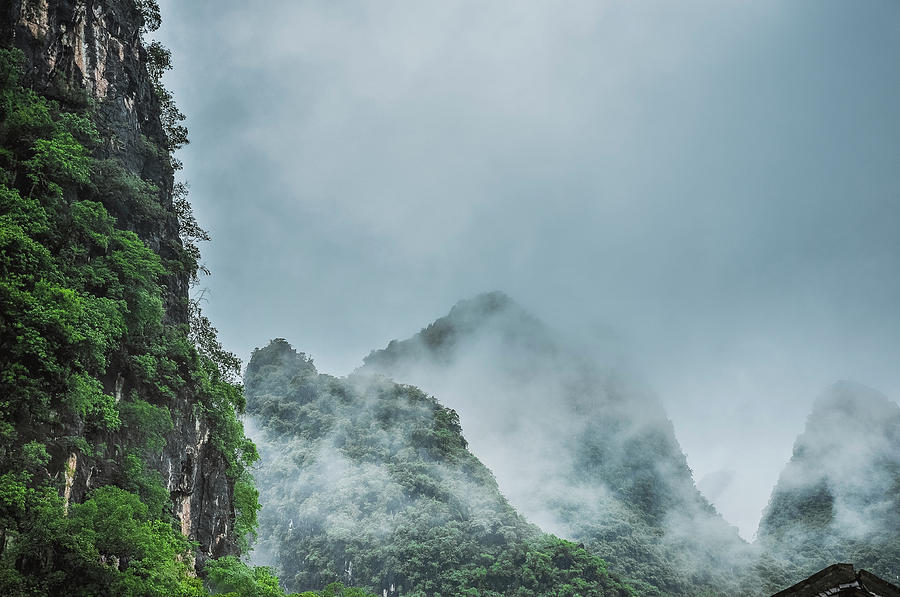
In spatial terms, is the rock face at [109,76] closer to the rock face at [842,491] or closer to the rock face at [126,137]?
the rock face at [126,137]

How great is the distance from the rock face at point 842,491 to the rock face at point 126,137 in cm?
4805

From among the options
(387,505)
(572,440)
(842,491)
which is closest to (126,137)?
(387,505)

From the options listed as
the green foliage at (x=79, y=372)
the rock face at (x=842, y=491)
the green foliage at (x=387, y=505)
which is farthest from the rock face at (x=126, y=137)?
the rock face at (x=842, y=491)

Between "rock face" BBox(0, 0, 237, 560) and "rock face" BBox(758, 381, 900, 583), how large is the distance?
48054 millimetres

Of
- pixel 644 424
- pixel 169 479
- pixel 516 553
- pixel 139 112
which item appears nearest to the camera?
pixel 169 479

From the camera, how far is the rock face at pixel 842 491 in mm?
49375

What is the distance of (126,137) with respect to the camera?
1808cm

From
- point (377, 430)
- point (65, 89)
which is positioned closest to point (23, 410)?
point (65, 89)

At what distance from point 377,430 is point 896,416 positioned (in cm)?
5204

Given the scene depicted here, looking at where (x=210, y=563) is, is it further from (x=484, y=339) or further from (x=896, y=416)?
(x=896, y=416)

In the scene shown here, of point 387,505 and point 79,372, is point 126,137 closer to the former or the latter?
point 79,372

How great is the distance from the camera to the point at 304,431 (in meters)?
47.8

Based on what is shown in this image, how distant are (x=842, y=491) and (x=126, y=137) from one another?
207 ft

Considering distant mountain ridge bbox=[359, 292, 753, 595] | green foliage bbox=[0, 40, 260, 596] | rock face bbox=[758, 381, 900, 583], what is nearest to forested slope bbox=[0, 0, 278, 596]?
green foliage bbox=[0, 40, 260, 596]
